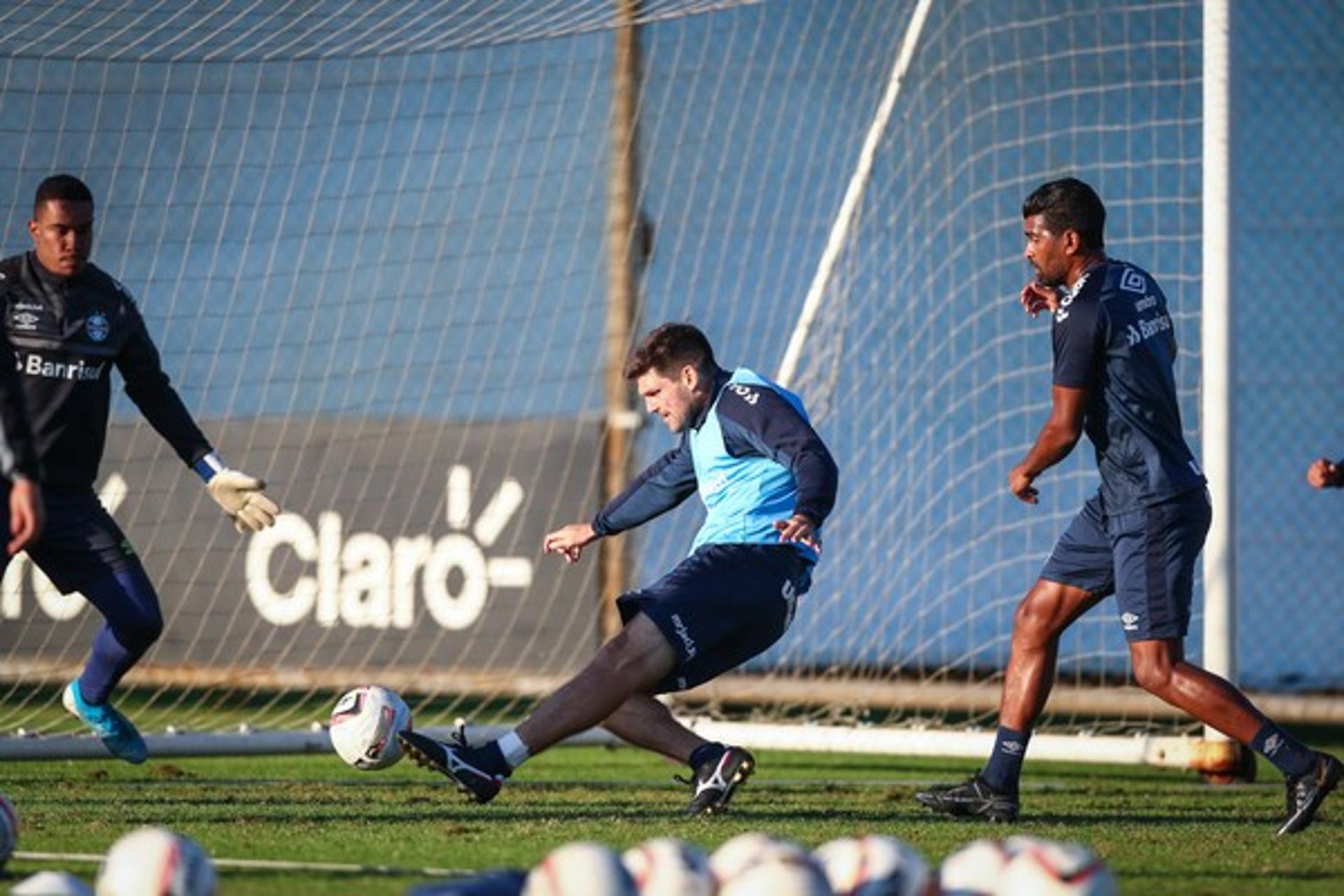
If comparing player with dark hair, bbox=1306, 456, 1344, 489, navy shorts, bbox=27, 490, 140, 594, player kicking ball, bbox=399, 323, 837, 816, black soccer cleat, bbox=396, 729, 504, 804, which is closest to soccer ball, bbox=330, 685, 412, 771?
player kicking ball, bbox=399, 323, 837, 816

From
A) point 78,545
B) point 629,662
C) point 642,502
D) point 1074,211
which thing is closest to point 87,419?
point 78,545

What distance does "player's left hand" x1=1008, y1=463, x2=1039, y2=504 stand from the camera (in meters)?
7.76

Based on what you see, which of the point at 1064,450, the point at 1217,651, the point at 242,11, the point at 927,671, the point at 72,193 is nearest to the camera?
the point at 1064,450

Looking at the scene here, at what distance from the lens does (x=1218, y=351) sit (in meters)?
10.4

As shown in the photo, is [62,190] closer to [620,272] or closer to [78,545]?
[78,545]

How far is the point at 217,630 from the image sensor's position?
14.0 meters

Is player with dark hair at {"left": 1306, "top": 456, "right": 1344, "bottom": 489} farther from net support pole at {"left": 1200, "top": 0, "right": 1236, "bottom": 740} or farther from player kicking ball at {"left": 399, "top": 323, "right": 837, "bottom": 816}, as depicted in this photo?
net support pole at {"left": 1200, "top": 0, "right": 1236, "bottom": 740}

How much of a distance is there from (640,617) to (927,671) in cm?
554

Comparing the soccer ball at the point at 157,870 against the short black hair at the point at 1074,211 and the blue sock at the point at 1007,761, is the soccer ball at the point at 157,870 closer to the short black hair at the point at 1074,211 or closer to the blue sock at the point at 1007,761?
the blue sock at the point at 1007,761

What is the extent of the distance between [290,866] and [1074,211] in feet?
11.5

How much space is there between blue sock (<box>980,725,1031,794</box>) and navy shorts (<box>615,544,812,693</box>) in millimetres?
848

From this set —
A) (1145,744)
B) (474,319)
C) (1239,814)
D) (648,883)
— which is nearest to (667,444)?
(474,319)

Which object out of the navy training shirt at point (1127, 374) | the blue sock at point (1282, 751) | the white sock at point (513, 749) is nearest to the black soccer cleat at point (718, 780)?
the white sock at point (513, 749)

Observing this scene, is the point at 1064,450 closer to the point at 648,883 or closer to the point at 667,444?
the point at 648,883
